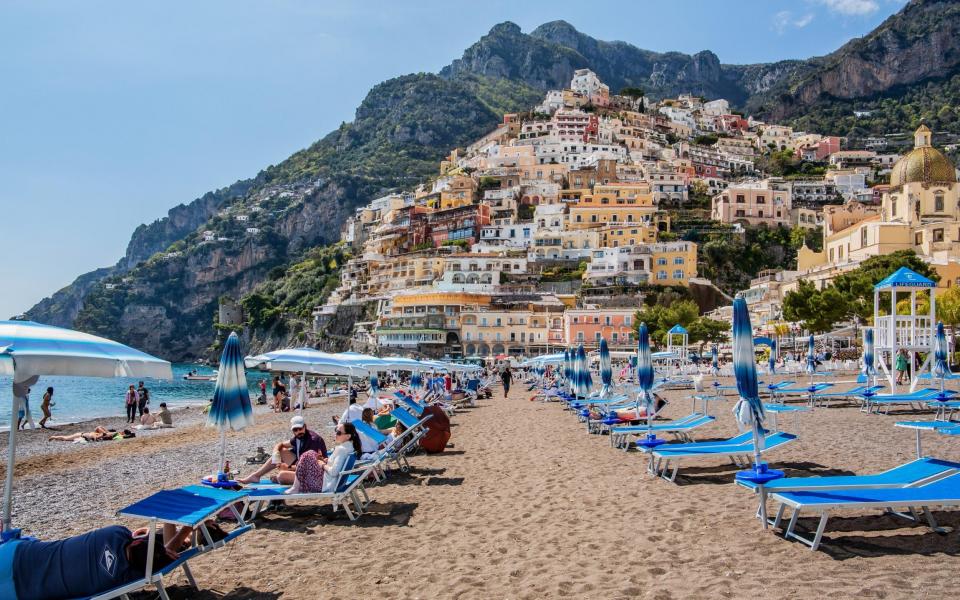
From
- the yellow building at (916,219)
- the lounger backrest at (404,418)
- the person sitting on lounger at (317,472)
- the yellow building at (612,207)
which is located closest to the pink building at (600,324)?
the yellow building at (916,219)

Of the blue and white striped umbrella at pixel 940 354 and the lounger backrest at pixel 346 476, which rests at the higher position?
the blue and white striped umbrella at pixel 940 354

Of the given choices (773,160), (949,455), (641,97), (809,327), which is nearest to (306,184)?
(641,97)

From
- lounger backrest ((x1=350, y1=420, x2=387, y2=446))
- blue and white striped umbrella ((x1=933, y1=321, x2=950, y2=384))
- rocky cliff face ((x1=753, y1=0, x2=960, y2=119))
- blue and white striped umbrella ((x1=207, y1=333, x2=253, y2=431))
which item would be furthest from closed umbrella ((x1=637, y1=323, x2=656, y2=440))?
rocky cliff face ((x1=753, y1=0, x2=960, y2=119))

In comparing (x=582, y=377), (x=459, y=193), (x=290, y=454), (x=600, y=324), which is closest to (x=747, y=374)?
(x=290, y=454)

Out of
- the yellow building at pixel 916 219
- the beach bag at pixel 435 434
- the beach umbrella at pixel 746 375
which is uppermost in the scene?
the yellow building at pixel 916 219

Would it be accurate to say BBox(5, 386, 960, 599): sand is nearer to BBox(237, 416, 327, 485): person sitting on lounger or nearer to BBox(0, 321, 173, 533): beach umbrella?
BBox(237, 416, 327, 485): person sitting on lounger

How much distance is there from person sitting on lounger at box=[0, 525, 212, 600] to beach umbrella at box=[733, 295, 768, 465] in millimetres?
4880

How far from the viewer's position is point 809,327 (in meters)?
32.7

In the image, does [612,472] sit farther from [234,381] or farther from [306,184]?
[306,184]

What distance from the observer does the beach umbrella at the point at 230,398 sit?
6957mm

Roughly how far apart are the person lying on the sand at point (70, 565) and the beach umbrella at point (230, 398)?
2808 mm

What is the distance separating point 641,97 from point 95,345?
128345 mm

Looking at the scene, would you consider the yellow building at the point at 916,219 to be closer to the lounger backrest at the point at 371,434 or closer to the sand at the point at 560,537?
the sand at the point at 560,537

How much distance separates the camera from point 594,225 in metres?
72.1
